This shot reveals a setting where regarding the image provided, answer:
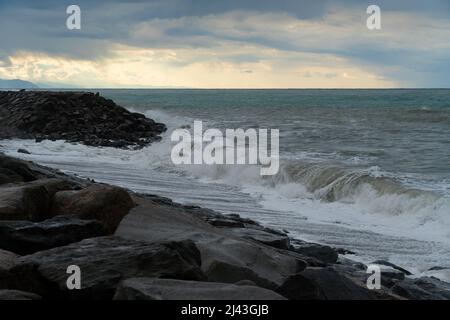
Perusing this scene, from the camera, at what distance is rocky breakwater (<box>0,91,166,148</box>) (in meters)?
27.9

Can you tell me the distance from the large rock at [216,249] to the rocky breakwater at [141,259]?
0.04 ft

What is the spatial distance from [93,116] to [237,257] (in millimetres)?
27908

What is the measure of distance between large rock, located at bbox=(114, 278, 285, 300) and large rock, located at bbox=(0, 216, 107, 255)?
165cm

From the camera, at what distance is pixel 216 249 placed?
19.6ft

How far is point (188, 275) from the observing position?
15.7 feet

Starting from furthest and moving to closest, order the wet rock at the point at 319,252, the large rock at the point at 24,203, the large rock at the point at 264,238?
1. the wet rock at the point at 319,252
2. the large rock at the point at 264,238
3. the large rock at the point at 24,203

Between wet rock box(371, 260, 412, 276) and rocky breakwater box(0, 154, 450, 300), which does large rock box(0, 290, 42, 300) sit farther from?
wet rock box(371, 260, 412, 276)

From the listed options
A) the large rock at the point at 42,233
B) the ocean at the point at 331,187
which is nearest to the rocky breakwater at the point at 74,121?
the ocean at the point at 331,187

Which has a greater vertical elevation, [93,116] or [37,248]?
A: [93,116]

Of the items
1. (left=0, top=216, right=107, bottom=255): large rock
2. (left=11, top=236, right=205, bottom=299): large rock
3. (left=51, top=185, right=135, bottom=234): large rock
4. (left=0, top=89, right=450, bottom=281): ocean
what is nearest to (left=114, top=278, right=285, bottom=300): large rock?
(left=11, top=236, right=205, bottom=299): large rock

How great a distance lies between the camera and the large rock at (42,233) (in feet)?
18.5

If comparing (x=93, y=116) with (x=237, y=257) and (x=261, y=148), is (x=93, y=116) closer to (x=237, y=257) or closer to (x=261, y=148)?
(x=261, y=148)

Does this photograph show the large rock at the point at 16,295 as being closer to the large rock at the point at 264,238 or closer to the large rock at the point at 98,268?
the large rock at the point at 98,268
